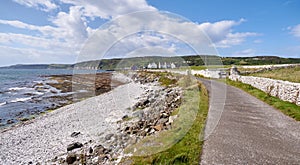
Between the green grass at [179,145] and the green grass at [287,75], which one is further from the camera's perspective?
the green grass at [287,75]

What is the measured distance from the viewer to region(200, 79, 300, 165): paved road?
17.6 feet

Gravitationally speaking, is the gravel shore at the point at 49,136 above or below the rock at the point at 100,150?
below

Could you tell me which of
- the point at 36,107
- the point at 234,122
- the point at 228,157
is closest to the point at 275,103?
the point at 234,122

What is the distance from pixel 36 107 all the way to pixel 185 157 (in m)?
23.5

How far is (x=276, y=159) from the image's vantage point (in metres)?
5.29

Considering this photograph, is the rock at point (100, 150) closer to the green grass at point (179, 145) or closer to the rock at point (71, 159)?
the rock at point (71, 159)

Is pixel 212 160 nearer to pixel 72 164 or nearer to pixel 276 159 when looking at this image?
pixel 276 159

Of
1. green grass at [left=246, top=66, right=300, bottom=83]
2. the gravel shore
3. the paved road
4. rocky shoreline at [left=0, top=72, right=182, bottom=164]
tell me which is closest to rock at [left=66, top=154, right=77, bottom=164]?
rocky shoreline at [left=0, top=72, right=182, bottom=164]

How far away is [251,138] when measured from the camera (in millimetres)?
6715

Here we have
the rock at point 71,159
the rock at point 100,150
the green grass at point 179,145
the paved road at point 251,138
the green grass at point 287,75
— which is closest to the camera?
the paved road at point 251,138

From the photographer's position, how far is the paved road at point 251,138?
17.6ft

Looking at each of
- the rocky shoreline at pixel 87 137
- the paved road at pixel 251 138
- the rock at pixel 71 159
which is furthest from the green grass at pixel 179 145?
the rock at pixel 71 159

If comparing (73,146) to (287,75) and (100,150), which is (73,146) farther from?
(287,75)

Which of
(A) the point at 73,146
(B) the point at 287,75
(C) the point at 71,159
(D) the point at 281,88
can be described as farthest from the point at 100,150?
(B) the point at 287,75
